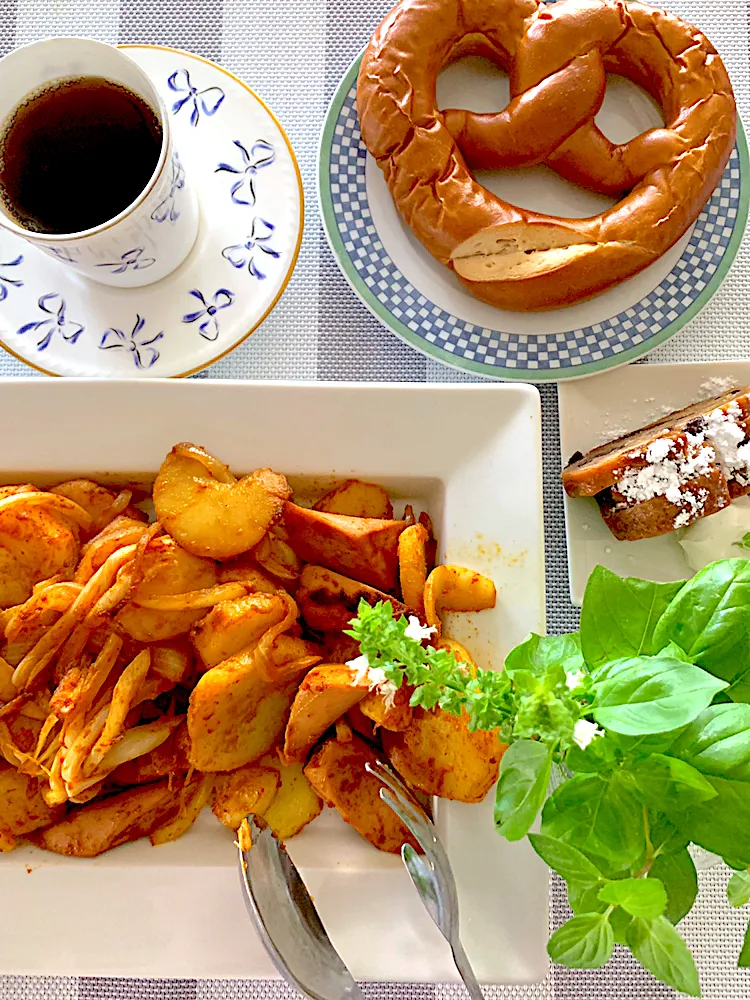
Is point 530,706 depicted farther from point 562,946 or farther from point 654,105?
point 654,105

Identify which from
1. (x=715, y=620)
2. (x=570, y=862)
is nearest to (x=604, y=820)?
(x=570, y=862)

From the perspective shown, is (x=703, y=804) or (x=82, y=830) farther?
(x=82, y=830)

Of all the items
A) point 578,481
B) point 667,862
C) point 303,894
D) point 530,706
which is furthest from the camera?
point 578,481

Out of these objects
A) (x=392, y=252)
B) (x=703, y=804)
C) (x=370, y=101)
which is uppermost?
(x=370, y=101)

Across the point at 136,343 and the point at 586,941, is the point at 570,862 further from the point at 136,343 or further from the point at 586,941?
the point at 136,343

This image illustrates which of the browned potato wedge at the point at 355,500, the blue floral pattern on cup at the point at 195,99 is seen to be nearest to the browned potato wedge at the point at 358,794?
the browned potato wedge at the point at 355,500

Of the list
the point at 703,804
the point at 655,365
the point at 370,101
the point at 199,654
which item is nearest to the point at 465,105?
the point at 370,101
